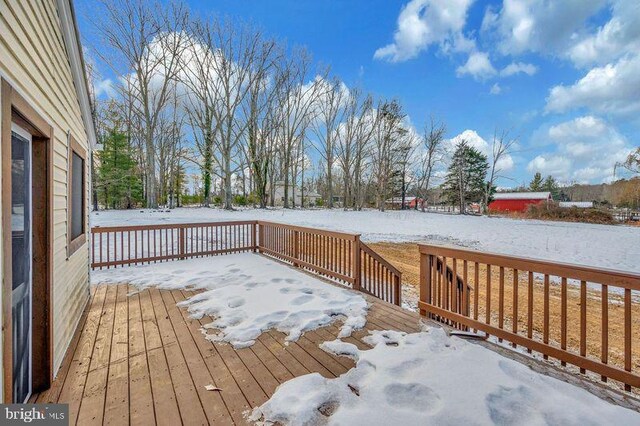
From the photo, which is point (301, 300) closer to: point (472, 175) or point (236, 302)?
point (236, 302)

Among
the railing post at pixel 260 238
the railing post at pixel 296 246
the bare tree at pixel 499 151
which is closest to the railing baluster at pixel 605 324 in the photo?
the railing post at pixel 296 246

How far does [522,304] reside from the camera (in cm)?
549

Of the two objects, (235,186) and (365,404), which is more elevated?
(235,186)

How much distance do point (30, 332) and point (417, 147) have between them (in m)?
29.2

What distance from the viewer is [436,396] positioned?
1836 millimetres

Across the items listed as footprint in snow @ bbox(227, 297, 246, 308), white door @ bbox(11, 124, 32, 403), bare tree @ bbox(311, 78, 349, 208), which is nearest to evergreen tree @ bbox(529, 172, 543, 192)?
bare tree @ bbox(311, 78, 349, 208)

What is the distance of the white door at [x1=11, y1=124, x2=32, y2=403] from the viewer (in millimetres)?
1617

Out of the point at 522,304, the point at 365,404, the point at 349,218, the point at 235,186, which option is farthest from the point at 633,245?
the point at 235,186

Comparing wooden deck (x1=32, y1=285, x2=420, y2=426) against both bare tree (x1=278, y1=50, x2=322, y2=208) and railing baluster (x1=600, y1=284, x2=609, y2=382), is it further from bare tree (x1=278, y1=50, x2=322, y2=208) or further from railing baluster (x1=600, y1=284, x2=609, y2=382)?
bare tree (x1=278, y1=50, x2=322, y2=208)

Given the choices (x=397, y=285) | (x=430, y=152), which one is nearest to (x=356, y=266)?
(x=397, y=285)

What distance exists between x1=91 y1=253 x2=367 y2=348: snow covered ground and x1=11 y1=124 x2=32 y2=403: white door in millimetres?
1260

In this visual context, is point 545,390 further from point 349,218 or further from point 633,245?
point 349,218

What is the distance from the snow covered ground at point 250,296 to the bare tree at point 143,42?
503 inches

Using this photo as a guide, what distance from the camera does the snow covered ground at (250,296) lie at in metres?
2.94
